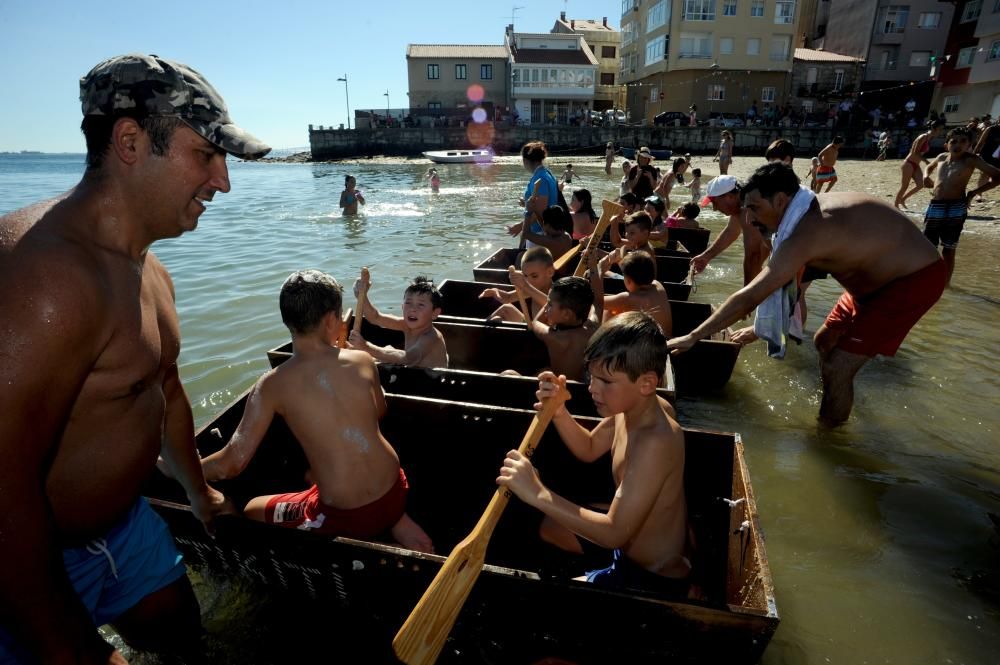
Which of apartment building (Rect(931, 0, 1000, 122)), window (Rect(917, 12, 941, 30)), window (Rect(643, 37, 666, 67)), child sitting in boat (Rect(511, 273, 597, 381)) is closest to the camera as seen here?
child sitting in boat (Rect(511, 273, 597, 381))

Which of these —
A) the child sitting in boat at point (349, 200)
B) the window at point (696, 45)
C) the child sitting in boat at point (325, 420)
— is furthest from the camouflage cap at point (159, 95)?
the window at point (696, 45)

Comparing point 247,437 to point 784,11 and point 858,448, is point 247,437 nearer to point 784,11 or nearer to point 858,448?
point 858,448

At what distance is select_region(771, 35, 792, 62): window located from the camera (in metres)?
39.8

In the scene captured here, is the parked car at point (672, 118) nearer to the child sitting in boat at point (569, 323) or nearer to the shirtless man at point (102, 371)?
the child sitting in boat at point (569, 323)

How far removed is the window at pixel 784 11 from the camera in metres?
39.2

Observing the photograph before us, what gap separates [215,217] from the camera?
1945 cm

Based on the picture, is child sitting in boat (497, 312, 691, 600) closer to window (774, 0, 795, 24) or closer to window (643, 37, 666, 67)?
window (643, 37, 666, 67)

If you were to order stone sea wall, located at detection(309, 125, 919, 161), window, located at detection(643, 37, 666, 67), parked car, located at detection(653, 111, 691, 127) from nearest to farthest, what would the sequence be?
stone sea wall, located at detection(309, 125, 919, 161) < parked car, located at detection(653, 111, 691, 127) < window, located at detection(643, 37, 666, 67)

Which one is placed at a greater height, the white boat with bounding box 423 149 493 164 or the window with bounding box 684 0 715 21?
the window with bounding box 684 0 715 21

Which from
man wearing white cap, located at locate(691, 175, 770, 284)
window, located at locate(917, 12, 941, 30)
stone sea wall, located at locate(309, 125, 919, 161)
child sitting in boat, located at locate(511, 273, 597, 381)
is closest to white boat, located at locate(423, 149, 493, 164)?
stone sea wall, located at locate(309, 125, 919, 161)

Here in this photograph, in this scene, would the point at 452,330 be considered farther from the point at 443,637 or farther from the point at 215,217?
the point at 215,217

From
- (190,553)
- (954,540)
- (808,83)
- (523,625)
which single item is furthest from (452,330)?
(808,83)

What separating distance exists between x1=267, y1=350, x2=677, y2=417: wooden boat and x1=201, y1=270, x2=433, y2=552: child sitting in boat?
1129 millimetres

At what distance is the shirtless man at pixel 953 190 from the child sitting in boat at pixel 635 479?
8.45 m
